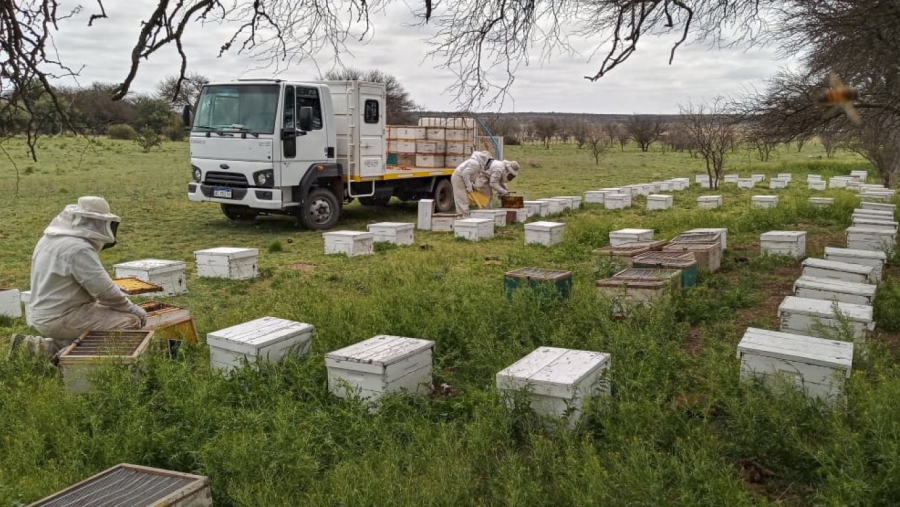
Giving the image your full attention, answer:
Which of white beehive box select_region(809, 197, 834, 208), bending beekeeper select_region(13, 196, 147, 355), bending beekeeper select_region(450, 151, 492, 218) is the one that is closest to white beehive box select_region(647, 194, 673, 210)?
white beehive box select_region(809, 197, 834, 208)

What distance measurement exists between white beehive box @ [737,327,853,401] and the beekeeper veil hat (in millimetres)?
4402

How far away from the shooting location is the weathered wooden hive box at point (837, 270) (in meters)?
6.42

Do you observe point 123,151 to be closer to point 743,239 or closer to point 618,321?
point 743,239

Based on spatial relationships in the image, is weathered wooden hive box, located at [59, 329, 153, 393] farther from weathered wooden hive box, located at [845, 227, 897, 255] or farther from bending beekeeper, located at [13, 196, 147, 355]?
weathered wooden hive box, located at [845, 227, 897, 255]

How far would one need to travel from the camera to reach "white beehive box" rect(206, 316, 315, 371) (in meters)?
4.82

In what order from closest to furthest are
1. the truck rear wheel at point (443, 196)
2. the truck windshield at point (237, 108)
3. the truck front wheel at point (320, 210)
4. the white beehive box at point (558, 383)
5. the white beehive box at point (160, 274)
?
1. the white beehive box at point (558, 383)
2. the white beehive box at point (160, 274)
3. the truck windshield at point (237, 108)
4. the truck front wheel at point (320, 210)
5. the truck rear wheel at point (443, 196)

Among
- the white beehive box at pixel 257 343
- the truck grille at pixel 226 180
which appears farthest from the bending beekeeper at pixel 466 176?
the white beehive box at pixel 257 343

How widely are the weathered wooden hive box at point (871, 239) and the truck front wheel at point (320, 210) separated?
8.14m

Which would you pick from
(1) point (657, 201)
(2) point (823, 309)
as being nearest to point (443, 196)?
(1) point (657, 201)

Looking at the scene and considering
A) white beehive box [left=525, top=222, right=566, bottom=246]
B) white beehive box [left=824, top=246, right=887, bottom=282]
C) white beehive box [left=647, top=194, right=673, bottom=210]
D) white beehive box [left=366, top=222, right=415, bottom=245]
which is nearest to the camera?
white beehive box [left=824, top=246, right=887, bottom=282]

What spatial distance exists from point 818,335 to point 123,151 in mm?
35713

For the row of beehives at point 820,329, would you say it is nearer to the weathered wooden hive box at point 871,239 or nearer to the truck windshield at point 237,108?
the weathered wooden hive box at point 871,239

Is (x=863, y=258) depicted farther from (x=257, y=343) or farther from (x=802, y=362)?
(x=257, y=343)

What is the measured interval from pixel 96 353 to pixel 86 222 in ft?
3.22
